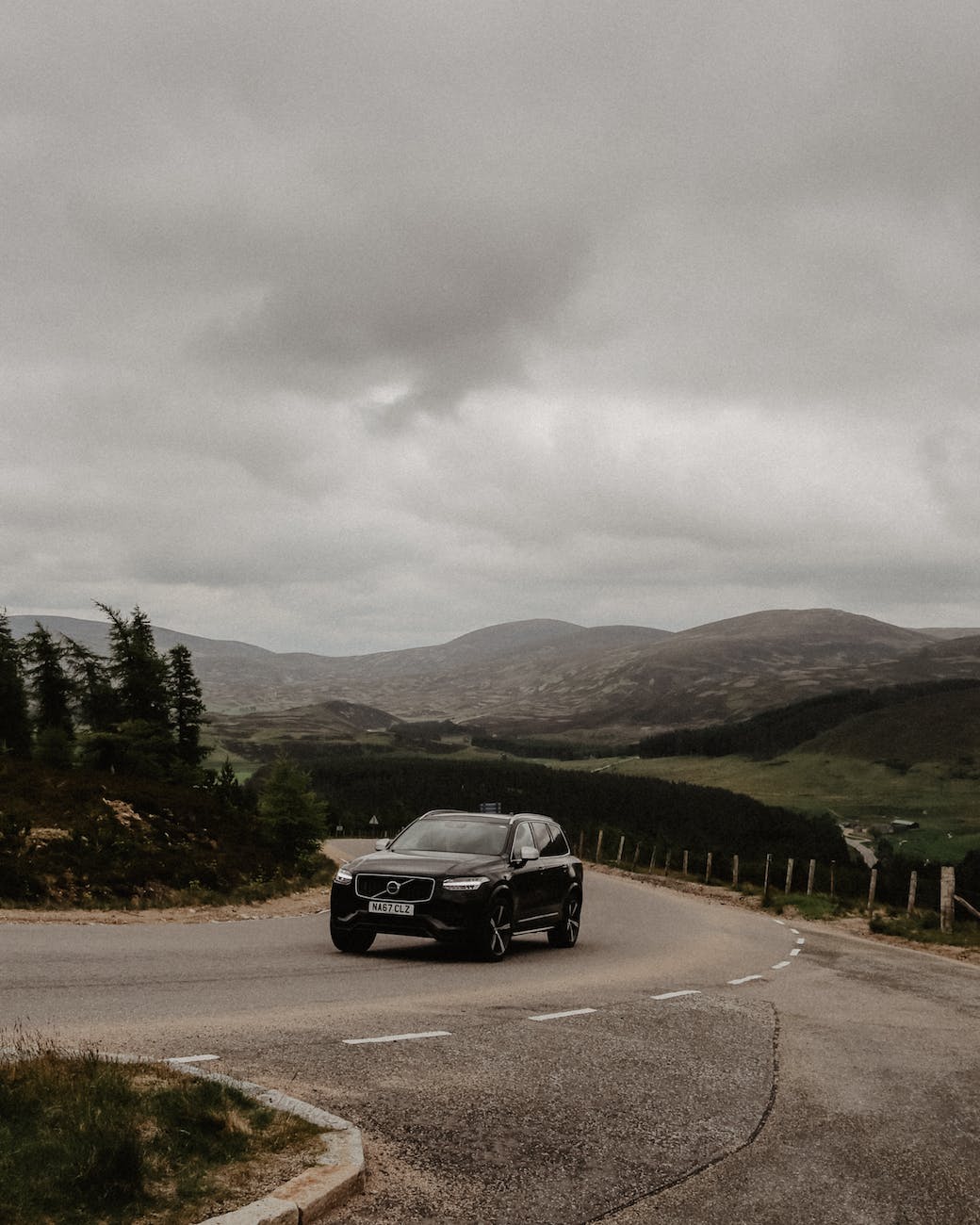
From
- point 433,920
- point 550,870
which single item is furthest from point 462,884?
point 550,870

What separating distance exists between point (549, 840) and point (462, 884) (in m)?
3.63

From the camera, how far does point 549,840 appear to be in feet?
55.8

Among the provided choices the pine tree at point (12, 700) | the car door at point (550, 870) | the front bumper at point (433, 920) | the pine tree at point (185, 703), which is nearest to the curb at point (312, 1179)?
the front bumper at point (433, 920)

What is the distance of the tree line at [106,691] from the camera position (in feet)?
186

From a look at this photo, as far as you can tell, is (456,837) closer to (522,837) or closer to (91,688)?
(522,837)

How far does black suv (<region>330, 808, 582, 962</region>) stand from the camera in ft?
44.4

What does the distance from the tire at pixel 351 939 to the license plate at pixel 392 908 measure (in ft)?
2.32

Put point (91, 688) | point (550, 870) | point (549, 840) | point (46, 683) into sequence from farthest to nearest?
point (46, 683)
point (91, 688)
point (549, 840)
point (550, 870)

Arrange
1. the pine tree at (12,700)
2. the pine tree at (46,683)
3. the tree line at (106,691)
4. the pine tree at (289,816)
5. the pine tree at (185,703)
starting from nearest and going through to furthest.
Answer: the pine tree at (289,816), the tree line at (106,691), the pine tree at (12,700), the pine tree at (185,703), the pine tree at (46,683)

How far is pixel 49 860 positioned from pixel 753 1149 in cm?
1814

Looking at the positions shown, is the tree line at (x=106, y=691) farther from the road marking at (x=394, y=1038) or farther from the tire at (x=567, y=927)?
the road marking at (x=394, y=1038)

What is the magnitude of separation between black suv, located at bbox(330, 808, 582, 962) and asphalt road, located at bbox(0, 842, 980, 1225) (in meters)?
0.48

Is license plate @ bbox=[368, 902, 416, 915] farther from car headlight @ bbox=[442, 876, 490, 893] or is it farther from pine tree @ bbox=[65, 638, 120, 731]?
pine tree @ bbox=[65, 638, 120, 731]

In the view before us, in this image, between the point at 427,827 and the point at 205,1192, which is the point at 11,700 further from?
the point at 205,1192
